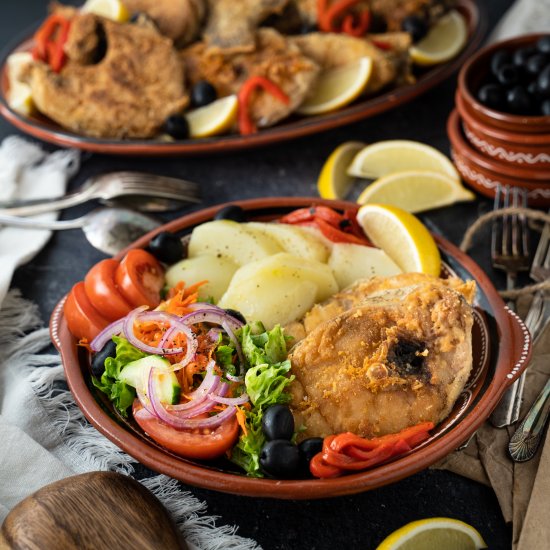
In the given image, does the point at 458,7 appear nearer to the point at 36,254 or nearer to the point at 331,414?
the point at 36,254

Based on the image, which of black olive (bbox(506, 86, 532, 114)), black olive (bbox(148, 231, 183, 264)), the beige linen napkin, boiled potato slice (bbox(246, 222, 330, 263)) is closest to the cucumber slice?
black olive (bbox(148, 231, 183, 264))

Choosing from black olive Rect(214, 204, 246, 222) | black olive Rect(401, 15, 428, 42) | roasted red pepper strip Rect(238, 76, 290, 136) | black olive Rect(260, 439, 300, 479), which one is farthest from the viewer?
black olive Rect(401, 15, 428, 42)

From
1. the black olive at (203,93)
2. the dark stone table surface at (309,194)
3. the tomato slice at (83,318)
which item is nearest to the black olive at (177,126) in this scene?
the black olive at (203,93)

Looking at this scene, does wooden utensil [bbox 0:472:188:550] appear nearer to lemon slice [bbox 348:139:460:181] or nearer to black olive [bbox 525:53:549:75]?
lemon slice [bbox 348:139:460:181]

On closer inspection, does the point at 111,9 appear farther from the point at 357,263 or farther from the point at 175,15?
the point at 357,263

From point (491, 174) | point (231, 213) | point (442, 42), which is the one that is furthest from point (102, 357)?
point (442, 42)

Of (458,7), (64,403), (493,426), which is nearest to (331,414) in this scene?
(493,426)
